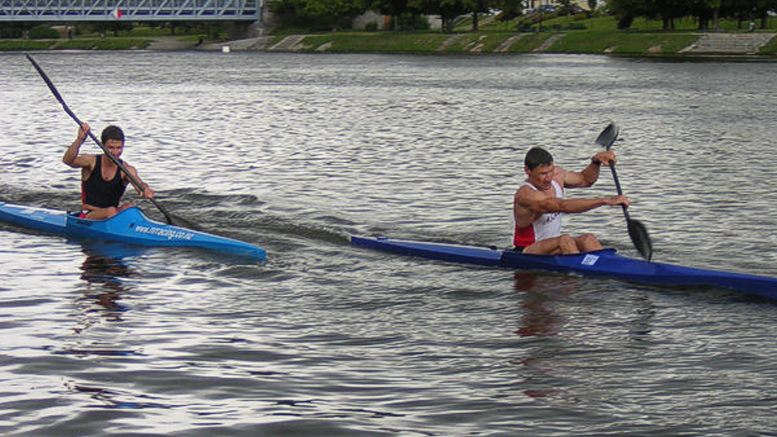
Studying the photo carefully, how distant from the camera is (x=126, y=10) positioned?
137 metres

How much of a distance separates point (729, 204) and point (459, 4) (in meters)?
91.0

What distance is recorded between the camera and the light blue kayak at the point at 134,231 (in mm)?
14242

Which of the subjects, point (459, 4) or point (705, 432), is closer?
point (705, 432)

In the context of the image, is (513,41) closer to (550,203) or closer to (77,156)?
(77,156)

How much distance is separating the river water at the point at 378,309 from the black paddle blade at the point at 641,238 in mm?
644

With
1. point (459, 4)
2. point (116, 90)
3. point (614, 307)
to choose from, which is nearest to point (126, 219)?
point (614, 307)

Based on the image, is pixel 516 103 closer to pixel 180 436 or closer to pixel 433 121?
pixel 433 121

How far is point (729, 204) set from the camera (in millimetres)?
19031

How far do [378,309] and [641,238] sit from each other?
3312mm

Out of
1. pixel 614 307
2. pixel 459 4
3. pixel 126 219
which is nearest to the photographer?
pixel 614 307

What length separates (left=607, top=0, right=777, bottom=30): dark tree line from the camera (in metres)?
82.8

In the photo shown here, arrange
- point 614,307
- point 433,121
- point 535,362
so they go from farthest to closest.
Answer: point 433,121 < point 614,307 < point 535,362

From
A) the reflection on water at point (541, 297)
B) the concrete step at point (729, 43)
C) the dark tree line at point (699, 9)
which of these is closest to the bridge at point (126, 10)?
the dark tree line at point (699, 9)

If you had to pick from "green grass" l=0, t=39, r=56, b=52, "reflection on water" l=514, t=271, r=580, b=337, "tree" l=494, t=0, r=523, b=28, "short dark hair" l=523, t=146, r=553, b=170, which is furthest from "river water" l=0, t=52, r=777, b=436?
"green grass" l=0, t=39, r=56, b=52
